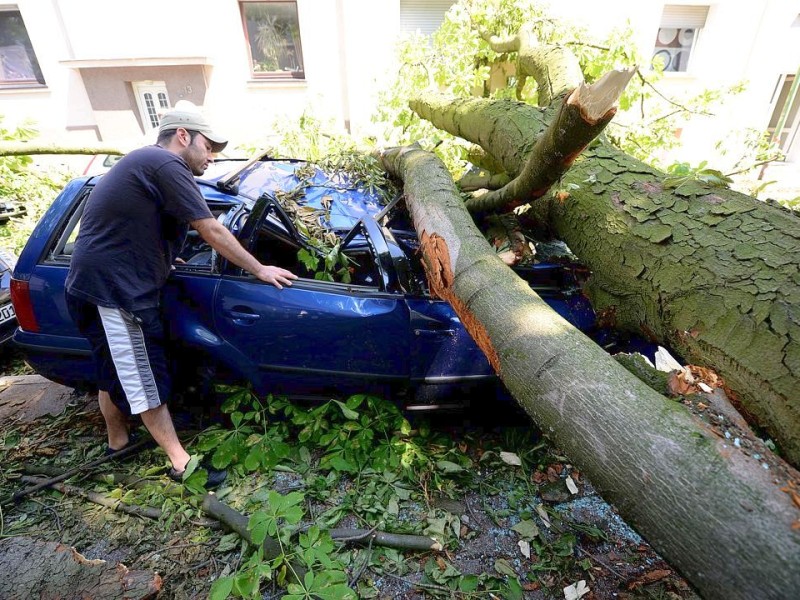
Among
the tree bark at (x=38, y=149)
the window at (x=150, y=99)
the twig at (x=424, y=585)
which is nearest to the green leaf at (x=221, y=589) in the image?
the twig at (x=424, y=585)

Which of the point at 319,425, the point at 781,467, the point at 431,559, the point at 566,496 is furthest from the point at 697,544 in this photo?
the point at 319,425

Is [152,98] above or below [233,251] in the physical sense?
above

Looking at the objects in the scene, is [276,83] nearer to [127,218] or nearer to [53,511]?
[127,218]

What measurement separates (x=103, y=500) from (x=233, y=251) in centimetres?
148

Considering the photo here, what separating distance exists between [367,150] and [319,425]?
2765 millimetres

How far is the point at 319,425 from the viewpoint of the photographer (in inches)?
97.3

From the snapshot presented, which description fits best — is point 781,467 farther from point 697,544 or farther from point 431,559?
point 431,559

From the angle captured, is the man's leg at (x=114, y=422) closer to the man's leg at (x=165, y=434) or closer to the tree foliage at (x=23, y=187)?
the man's leg at (x=165, y=434)

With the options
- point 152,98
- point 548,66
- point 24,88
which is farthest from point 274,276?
point 24,88

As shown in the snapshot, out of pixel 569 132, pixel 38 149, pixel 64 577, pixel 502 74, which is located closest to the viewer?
pixel 569 132

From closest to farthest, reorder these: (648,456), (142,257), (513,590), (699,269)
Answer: (648,456) < (699,269) < (513,590) < (142,257)

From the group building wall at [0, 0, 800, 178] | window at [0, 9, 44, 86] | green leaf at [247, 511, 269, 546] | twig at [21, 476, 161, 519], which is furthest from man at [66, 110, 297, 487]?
window at [0, 9, 44, 86]

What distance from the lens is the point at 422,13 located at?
27.8 feet

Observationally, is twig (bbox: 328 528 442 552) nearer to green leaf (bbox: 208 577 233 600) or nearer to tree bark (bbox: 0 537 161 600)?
green leaf (bbox: 208 577 233 600)
